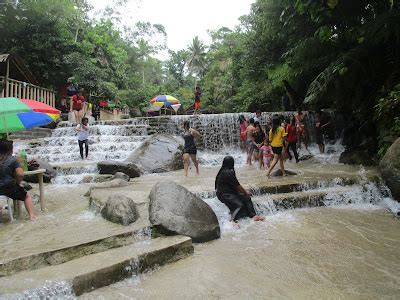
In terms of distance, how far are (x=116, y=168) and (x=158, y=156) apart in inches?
80.0

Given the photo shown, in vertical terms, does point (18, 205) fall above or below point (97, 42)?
below

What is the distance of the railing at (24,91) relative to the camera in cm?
1376

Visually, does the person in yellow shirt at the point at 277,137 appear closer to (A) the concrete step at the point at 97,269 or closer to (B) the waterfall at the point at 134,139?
(B) the waterfall at the point at 134,139

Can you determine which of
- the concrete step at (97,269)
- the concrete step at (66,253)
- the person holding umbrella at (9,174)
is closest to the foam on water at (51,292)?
the concrete step at (97,269)

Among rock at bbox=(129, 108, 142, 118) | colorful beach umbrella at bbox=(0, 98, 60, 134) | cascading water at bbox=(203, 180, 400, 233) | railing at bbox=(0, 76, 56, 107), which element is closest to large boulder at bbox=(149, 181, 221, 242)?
cascading water at bbox=(203, 180, 400, 233)

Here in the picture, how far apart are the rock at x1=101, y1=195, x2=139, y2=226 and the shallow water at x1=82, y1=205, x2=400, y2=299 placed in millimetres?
1170

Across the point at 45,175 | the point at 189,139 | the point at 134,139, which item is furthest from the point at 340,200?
the point at 134,139

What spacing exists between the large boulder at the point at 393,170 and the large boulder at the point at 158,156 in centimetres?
647

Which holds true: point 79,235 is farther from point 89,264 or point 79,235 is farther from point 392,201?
point 392,201

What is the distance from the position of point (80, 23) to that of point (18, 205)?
810 inches

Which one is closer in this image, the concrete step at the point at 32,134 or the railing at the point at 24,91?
the concrete step at the point at 32,134

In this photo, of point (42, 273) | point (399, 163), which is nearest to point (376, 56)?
point (399, 163)

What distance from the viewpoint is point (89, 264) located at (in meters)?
3.75

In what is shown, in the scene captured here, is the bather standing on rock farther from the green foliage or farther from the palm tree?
the palm tree
